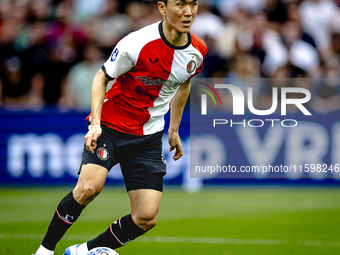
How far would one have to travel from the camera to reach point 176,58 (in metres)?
4.96

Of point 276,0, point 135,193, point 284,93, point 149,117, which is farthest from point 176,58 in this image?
point 276,0

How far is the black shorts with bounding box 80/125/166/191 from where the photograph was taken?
5016 mm

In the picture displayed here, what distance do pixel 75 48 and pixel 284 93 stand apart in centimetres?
466

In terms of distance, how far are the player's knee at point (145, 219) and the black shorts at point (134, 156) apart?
251 mm

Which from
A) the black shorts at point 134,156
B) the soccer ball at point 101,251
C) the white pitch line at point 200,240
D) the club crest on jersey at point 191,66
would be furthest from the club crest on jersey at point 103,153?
the white pitch line at point 200,240

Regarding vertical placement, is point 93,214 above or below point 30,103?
below

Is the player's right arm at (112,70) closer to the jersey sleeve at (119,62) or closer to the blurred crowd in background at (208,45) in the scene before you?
the jersey sleeve at (119,62)

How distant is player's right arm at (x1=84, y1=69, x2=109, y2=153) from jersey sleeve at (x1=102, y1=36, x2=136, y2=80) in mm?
67

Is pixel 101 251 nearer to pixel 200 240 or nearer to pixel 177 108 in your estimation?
pixel 177 108

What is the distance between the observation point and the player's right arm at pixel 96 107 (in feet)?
14.8

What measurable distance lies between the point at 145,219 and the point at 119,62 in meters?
1.46

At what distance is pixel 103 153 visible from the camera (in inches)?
193

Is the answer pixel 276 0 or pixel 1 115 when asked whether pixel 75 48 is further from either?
pixel 276 0

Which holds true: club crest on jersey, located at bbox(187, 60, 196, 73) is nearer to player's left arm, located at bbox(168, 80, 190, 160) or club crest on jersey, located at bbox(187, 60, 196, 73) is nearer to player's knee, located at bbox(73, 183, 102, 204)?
player's left arm, located at bbox(168, 80, 190, 160)
